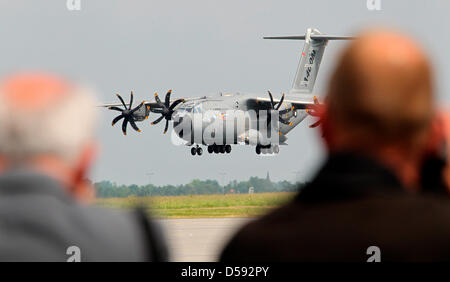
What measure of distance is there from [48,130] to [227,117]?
42.8 m

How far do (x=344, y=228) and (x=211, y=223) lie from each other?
993 inches

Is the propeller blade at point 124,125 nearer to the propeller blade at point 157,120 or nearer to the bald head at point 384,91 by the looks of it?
the propeller blade at point 157,120

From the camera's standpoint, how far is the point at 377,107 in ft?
7.23

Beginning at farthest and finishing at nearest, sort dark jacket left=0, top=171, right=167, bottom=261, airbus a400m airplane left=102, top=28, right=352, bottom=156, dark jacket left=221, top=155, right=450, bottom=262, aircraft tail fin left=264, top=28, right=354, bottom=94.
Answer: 1. aircraft tail fin left=264, top=28, right=354, bottom=94
2. airbus a400m airplane left=102, top=28, right=352, bottom=156
3. dark jacket left=0, top=171, right=167, bottom=261
4. dark jacket left=221, top=155, right=450, bottom=262

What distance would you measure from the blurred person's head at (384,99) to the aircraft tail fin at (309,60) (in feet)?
201

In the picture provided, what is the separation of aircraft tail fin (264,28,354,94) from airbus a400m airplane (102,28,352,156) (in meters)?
9.44

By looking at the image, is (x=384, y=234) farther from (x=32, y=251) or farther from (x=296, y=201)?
(x=32, y=251)

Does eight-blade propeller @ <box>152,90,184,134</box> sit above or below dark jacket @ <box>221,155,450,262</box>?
above

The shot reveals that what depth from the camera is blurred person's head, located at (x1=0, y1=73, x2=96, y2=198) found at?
2.45 meters

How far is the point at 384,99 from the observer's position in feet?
7.20

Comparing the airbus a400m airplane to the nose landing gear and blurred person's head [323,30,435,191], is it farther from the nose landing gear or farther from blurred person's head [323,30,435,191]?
blurred person's head [323,30,435,191]

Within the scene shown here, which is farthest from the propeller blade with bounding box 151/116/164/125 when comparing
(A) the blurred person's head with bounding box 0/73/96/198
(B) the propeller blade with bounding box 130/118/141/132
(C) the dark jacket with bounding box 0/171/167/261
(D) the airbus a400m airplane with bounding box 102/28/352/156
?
(C) the dark jacket with bounding box 0/171/167/261

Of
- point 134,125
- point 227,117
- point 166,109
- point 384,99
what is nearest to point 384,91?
point 384,99
